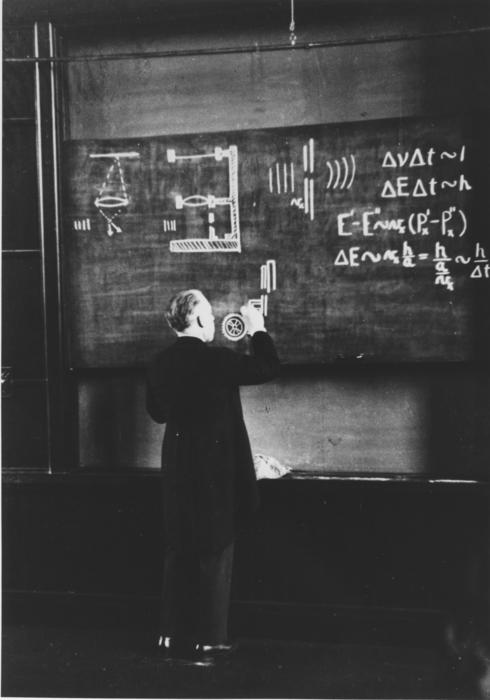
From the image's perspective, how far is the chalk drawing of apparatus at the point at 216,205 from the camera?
488 centimetres

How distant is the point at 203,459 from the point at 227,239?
136cm

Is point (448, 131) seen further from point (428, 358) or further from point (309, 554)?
point (309, 554)

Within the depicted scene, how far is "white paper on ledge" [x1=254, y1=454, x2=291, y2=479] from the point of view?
4.81 m

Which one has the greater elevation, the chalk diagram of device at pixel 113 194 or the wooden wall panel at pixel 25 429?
the chalk diagram of device at pixel 113 194

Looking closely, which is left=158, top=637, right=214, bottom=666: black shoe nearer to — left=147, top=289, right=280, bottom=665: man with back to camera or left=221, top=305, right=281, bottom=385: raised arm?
left=147, top=289, right=280, bottom=665: man with back to camera

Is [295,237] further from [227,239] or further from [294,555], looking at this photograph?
[294,555]

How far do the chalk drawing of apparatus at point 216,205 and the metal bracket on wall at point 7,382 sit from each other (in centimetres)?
131

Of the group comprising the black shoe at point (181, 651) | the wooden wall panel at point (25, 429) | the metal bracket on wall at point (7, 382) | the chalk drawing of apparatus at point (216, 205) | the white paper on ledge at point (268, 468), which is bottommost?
the black shoe at point (181, 651)

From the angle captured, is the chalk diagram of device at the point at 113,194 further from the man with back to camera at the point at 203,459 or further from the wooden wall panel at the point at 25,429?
the wooden wall panel at the point at 25,429

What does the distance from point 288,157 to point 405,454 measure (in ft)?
6.11

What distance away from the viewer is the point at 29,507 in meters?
5.11

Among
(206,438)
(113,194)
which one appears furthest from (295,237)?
(206,438)

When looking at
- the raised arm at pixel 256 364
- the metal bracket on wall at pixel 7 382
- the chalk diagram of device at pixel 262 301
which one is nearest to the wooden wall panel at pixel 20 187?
the metal bracket on wall at pixel 7 382

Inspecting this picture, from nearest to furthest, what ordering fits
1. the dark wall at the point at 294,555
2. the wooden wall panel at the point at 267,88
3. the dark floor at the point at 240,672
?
the dark floor at the point at 240,672, the dark wall at the point at 294,555, the wooden wall panel at the point at 267,88
